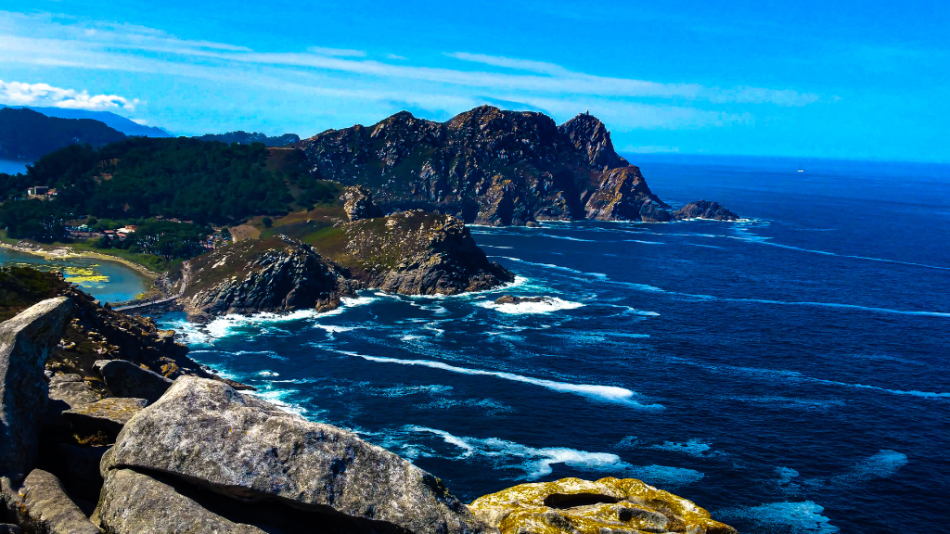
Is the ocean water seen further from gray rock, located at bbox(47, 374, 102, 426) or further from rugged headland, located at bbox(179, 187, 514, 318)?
gray rock, located at bbox(47, 374, 102, 426)

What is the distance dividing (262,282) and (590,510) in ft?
482

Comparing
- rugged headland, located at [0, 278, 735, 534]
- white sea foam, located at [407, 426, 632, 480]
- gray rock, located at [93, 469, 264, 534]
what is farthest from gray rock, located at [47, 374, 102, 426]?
white sea foam, located at [407, 426, 632, 480]

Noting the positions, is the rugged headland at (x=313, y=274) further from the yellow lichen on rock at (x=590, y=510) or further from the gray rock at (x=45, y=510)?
the gray rock at (x=45, y=510)

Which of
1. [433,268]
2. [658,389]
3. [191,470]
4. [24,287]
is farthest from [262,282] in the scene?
[191,470]

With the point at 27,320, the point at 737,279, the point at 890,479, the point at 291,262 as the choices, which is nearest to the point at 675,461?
the point at 890,479

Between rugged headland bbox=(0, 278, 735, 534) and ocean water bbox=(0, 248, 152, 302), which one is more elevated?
rugged headland bbox=(0, 278, 735, 534)

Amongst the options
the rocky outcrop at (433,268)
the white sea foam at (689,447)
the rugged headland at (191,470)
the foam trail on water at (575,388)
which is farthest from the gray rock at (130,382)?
the rocky outcrop at (433,268)

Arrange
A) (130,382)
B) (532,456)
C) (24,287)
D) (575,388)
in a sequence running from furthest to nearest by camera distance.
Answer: (575,388) < (24,287) < (532,456) < (130,382)

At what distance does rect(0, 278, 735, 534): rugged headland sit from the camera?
18281mm

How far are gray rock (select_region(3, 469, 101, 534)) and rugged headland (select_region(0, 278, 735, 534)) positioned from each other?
0.03 meters

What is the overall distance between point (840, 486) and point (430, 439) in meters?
47.8

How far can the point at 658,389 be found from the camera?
105 metres

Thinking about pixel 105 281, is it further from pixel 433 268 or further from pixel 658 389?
pixel 658 389

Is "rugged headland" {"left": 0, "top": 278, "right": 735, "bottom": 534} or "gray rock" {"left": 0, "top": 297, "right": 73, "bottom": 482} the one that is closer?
"rugged headland" {"left": 0, "top": 278, "right": 735, "bottom": 534}
